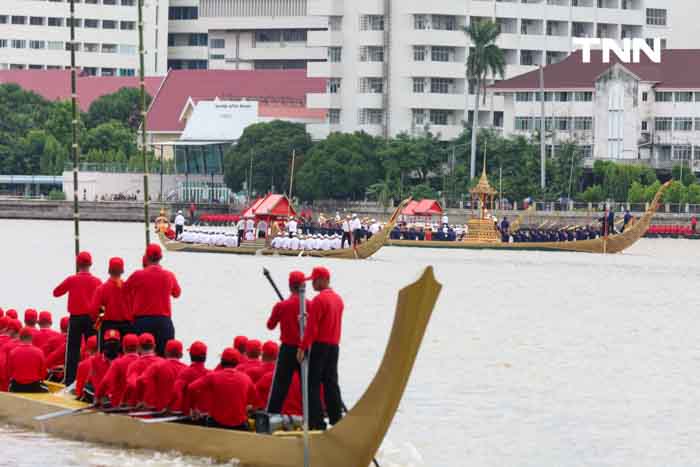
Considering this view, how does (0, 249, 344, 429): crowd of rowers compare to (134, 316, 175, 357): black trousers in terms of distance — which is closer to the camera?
(0, 249, 344, 429): crowd of rowers

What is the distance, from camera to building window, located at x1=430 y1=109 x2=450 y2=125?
130125mm

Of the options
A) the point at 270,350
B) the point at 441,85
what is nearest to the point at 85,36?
the point at 441,85

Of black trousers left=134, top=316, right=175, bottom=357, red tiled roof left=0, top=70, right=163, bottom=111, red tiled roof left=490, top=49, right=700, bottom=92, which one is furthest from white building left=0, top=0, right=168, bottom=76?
black trousers left=134, top=316, right=175, bottom=357

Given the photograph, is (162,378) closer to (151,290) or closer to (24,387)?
(151,290)

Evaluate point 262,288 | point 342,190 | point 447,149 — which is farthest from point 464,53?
point 262,288

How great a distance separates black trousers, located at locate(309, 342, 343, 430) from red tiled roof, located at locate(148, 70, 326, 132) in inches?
4853

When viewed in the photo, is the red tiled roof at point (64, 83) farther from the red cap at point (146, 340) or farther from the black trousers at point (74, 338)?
the red cap at point (146, 340)

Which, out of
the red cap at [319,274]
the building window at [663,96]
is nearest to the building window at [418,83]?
the building window at [663,96]

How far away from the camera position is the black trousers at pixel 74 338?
2394 centimetres

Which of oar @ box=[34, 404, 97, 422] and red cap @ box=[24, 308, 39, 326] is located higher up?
red cap @ box=[24, 308, 39, 326]

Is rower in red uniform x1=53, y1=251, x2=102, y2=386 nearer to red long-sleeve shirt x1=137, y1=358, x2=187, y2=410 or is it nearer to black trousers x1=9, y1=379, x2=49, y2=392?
black trousers x1=9, y1=379, x2=49, y2=392

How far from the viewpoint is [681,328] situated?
4453cm

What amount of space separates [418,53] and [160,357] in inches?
4298

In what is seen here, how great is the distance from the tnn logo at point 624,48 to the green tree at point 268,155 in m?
20.4
